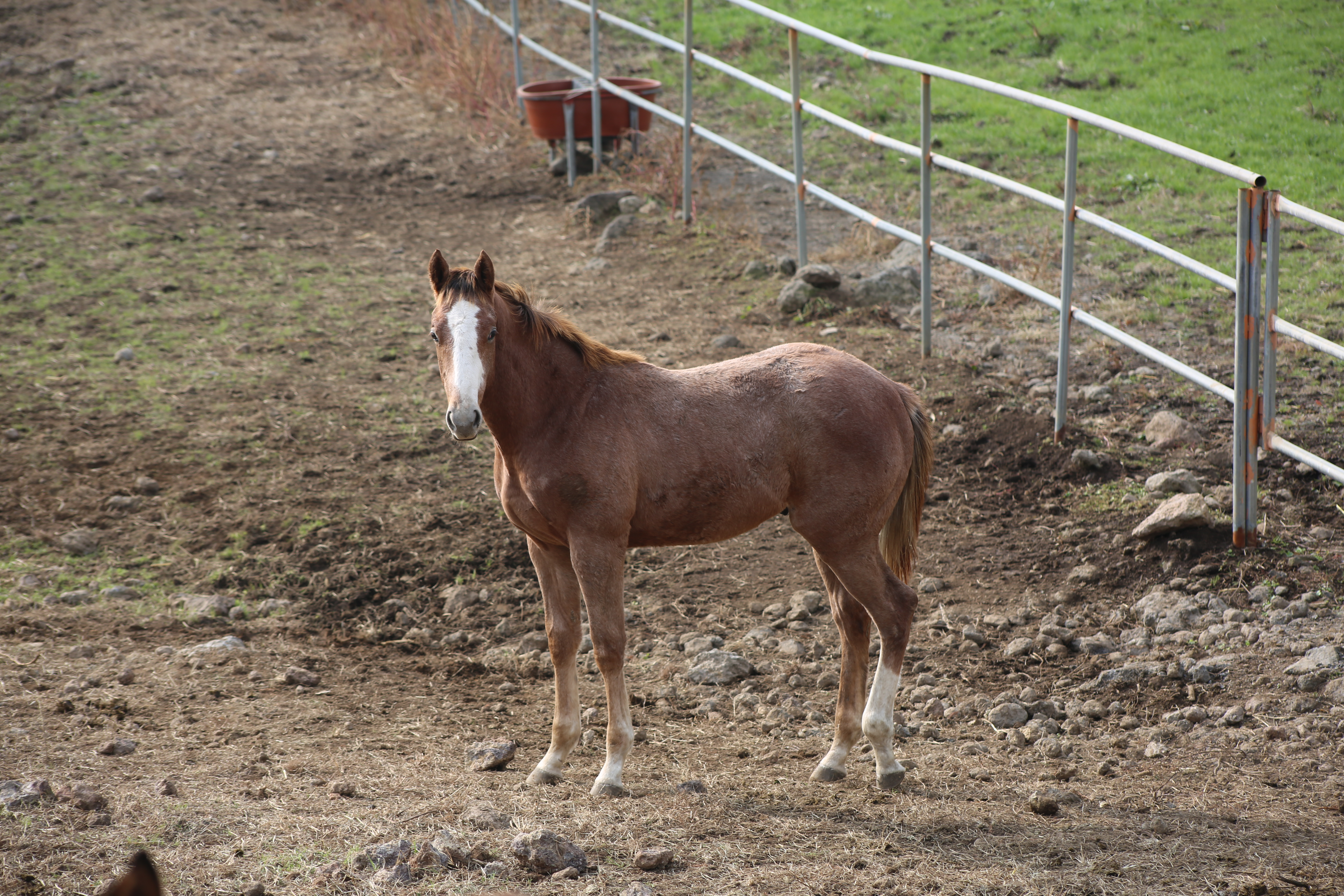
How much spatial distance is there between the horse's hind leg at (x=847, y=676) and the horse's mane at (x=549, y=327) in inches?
41.9

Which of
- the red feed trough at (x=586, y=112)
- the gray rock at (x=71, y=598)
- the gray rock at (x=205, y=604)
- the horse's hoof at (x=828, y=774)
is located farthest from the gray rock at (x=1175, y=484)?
the red feed trough at (x=586, y=112)

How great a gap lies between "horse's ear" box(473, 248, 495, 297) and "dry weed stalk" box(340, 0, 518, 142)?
8.54 meters

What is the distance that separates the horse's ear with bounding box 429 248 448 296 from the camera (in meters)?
3.53

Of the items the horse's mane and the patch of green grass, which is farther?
the patch of green grass

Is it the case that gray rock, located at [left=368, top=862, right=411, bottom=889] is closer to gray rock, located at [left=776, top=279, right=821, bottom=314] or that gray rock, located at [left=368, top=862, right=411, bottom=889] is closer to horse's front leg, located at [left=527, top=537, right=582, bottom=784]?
horse's front leg, located at [left=527, top=537, right=582, bottom=784]

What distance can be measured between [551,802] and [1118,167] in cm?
808

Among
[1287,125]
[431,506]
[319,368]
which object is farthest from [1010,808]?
[1287,125]

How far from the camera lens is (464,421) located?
10.8ft

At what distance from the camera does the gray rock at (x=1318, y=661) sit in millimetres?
4086

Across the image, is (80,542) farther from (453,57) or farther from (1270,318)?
(453,57)

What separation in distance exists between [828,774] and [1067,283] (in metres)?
3.34

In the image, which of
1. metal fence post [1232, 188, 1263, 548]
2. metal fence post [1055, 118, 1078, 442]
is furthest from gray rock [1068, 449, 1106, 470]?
metal fence post [1232, 188, 1263, 548]

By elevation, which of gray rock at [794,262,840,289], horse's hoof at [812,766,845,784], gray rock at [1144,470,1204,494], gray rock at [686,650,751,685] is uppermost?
gray rock at [794,262,840,289]

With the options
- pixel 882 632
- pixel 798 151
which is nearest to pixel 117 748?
pixel 882 632
